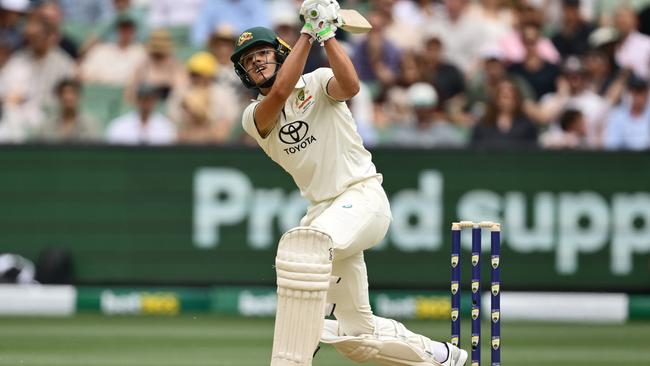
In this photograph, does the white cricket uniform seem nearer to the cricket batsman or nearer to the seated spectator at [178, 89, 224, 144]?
the cricket batsman

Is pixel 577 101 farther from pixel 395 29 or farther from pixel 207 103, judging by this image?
pixel 207 103

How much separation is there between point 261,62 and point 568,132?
547cm

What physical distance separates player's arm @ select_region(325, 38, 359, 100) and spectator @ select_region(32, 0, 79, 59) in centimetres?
624

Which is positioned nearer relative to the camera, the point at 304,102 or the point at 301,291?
the point at 301,291

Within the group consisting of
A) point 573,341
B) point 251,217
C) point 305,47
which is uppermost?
point 305,47

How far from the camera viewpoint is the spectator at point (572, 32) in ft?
36.8

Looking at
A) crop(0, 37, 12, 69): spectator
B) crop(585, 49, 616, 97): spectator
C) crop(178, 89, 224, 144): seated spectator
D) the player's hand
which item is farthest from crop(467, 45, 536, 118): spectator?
the player's hand

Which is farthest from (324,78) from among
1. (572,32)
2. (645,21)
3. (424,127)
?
(645,21)

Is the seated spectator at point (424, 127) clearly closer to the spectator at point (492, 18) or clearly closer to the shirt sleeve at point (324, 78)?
the spectator at point (492, 18)

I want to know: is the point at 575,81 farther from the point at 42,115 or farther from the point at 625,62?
the point at 42,115

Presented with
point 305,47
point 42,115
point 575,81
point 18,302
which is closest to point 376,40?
Answer: point 575,81

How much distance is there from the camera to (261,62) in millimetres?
5164

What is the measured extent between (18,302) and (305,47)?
509cm

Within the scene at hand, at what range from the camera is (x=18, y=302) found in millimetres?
9367
